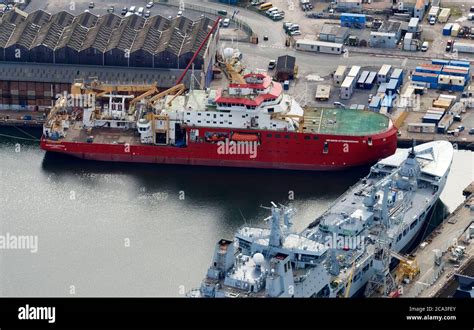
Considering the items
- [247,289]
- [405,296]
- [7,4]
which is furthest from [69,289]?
[7,4]

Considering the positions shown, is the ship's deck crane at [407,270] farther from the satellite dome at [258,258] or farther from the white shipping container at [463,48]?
the white shipping container at [463,48]

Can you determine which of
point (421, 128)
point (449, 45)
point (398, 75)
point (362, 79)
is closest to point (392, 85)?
point (398, 75)

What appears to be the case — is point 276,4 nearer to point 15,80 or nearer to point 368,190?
point 15,80

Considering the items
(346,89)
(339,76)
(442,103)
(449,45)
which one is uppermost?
(449,45)

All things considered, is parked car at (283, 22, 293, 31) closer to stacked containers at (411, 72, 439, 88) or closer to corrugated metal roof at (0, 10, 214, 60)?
corrugated metal roof at (0, 10, 214, 60)

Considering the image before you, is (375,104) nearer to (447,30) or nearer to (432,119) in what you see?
(432,119)

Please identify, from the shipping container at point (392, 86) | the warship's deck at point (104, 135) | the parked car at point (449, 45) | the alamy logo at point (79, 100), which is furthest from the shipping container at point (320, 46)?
the alamy logo at point (79, 100)

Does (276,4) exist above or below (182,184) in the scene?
above
